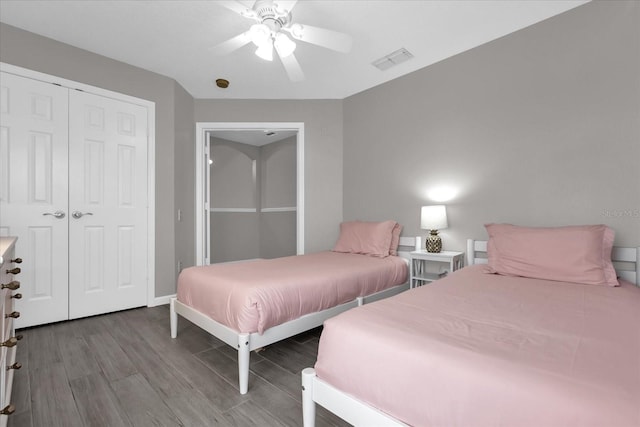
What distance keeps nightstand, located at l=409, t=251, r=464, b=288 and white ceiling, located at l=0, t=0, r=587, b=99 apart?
1.92m

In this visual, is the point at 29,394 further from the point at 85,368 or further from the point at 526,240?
the point at 526,240

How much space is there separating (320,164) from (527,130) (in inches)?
91.7

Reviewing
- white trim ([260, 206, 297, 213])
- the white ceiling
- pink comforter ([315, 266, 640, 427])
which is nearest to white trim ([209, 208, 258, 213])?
white trim ([260, 206, 297, 213])

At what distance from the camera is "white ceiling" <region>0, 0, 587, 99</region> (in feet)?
7.49

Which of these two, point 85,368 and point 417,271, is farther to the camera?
point 417,271

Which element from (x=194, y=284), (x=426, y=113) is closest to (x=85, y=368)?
(x=194, y=284)

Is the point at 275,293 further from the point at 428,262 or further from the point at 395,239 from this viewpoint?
the point at 428,262

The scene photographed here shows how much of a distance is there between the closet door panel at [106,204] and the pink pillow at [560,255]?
3.39 m

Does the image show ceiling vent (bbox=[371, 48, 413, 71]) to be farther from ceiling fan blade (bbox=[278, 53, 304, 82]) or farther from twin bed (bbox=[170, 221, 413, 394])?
twin bed (bbox=[170, 221, 413, 394])

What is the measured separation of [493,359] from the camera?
914mm

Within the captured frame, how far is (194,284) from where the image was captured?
7.45ft

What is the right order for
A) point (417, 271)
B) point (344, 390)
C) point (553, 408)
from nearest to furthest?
point (553, 408) < point (344, 390) < point (417, 271)

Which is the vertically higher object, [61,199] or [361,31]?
[361,31]

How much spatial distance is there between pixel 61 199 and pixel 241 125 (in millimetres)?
2098
